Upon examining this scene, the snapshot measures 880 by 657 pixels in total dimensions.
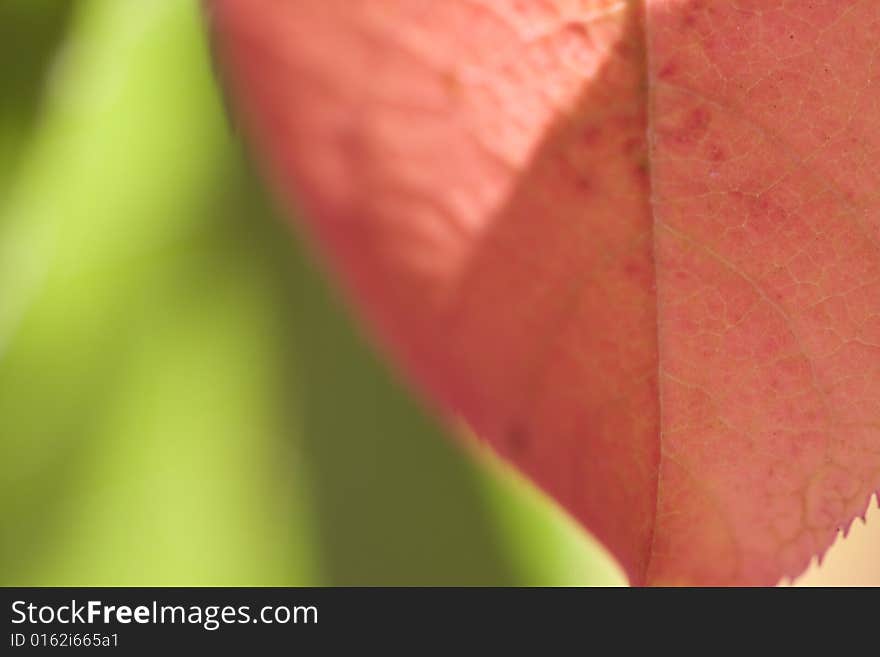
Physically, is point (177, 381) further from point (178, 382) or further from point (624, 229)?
point (624, 229)

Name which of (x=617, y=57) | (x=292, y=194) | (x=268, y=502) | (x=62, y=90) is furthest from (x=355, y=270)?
(x=268, y=502)

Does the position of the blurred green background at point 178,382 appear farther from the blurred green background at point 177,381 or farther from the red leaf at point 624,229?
the red leaf at point 624,229

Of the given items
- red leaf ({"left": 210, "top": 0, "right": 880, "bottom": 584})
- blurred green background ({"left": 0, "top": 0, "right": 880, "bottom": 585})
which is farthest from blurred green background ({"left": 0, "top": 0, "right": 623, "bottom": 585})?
red leaf ({"left": 210, "top": 0, "right": 880, "bottom": 584})

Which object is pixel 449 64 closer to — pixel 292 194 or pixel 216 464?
pixel 292 194

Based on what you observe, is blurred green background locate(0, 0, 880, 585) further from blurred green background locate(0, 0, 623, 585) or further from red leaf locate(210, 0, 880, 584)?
red leaf locate(210, 0, 880, 584)

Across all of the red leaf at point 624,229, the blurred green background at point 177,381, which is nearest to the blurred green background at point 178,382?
the blurred green background at point 177,381

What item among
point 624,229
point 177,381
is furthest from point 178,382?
point 624,229

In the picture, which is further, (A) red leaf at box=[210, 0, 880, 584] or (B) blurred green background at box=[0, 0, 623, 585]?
(B) blurred green background at box=[0, 0, 623, 585]
